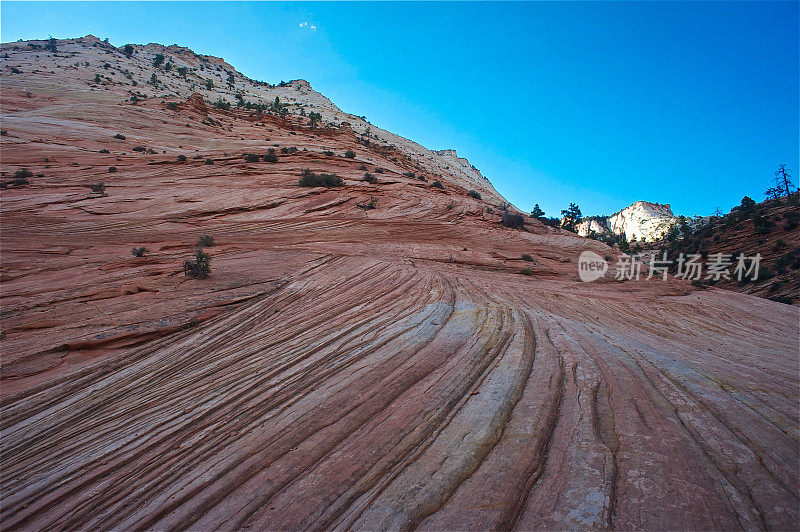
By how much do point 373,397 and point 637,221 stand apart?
120 metres

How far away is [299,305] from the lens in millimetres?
7371

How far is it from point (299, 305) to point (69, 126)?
3314cm

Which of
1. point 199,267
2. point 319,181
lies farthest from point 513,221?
point 199,267

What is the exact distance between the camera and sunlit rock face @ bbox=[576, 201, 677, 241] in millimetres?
89887

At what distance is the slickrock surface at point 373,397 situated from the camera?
2.66 m

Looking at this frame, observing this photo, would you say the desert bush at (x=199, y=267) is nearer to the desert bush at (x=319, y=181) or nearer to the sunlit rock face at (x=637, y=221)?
the desert bush at (x=319, y=181)

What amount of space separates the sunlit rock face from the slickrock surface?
94.5 metres

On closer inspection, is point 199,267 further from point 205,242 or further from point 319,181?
point 319,181

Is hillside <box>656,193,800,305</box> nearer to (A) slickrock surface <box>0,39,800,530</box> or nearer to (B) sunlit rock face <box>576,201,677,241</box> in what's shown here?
(A) slickrock surface <box>0,39,800,530</box>

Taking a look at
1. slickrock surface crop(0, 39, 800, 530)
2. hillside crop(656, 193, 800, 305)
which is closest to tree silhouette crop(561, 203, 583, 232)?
hillside crop(656, 193, 800, 305)

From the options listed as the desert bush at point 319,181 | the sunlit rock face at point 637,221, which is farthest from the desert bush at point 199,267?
the sunlit rock face at point 637,221

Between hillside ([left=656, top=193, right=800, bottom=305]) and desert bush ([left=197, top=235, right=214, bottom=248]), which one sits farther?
hillside ([left=656, top=193, right=800, bottom=305])

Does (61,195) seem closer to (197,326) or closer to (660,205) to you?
(197,326)

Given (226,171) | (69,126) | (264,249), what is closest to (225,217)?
(264,249)
